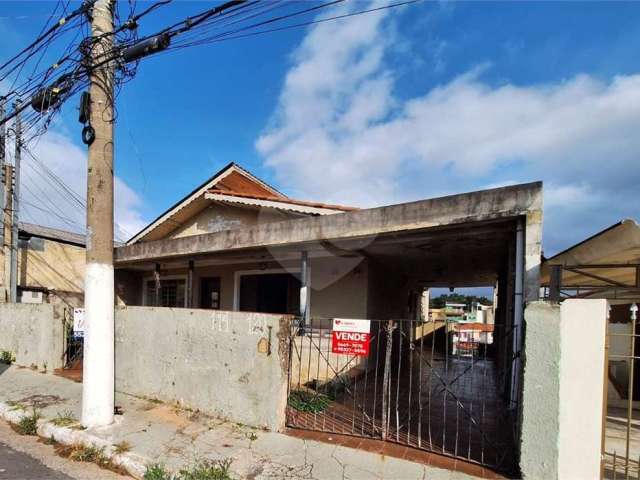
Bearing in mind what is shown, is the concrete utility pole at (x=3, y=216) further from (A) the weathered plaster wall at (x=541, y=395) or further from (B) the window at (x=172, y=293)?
(A) the weathered plaster wall at (x=541, y=395)

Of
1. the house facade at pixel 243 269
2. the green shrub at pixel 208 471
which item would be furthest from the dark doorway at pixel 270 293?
the green shrub at pixel 208 471

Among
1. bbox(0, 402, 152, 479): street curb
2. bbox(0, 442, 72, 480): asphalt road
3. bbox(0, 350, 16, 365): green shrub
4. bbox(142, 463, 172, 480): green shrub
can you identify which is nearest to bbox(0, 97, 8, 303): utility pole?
bbox(0, 350, 16, 365): green shrub

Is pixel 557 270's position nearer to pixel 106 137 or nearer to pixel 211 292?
pixel 106 137

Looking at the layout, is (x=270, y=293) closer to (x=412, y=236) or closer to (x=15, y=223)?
(x=412, y=236)

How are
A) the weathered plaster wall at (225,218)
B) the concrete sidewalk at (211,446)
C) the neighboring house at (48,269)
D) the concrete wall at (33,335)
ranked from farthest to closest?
the neighboring house at (48,269)
the weathered plaster wall at (225,218)
the concrete wall at (33,335)
the concrete sidewalk at (211,446)

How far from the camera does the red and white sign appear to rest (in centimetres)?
498

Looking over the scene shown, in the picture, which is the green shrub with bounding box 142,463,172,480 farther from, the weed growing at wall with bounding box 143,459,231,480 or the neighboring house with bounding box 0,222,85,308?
the neighboring house with bounding box 0,222,85,308

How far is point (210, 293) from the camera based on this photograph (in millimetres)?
12180

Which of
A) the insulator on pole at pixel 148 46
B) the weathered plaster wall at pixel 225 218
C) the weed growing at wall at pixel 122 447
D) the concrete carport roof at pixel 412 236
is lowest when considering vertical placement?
the weed growing at wall at pixel 122 447

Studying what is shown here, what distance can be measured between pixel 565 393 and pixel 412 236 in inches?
115

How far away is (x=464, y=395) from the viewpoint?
7305mm

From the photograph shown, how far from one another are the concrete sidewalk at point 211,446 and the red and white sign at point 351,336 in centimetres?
113

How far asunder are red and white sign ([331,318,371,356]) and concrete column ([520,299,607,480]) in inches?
74.5

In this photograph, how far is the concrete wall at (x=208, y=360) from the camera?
4930 millimetres
